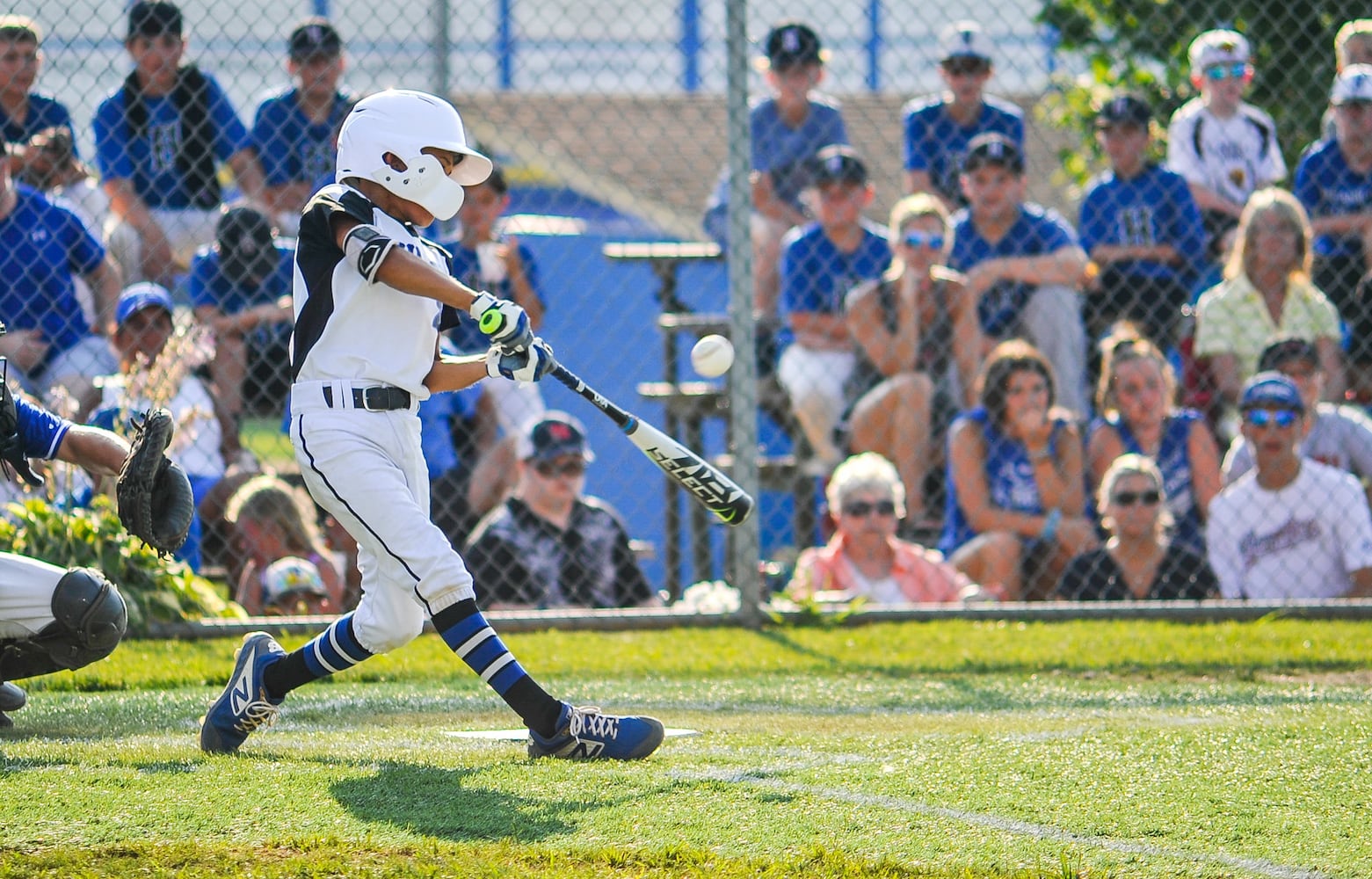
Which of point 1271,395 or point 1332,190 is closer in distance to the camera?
point 1271,395

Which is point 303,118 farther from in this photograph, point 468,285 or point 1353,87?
point 1353,87

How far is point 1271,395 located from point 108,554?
484 centimetres

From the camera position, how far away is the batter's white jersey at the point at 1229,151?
8906mm

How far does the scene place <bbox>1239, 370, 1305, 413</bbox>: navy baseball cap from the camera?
7.21 metres

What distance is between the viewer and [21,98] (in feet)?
24.1

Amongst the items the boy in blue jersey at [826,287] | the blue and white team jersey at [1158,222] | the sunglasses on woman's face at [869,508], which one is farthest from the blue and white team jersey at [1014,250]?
the sunglasses on woman's face at [869,508]

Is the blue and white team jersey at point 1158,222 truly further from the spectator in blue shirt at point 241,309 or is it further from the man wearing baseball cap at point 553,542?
the spectator in blue shirt at point 241,309

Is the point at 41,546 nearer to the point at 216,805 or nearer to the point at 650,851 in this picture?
the point at 216,805

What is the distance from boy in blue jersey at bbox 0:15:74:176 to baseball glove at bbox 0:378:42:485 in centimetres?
279

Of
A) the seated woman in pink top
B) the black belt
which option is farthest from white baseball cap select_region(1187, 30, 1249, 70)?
the black belt

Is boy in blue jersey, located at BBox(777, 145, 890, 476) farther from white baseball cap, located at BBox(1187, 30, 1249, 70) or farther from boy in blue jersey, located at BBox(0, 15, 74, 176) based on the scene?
boy in blue jersey, located at BBox(0, 15, 74, 176)

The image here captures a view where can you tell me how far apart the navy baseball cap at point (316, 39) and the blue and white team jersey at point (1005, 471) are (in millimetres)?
3378

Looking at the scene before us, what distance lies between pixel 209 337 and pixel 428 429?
1.05 metres

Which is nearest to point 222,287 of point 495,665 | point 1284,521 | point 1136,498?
point 495,665
